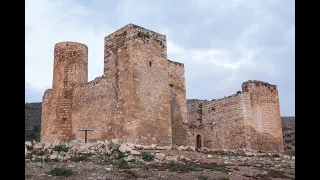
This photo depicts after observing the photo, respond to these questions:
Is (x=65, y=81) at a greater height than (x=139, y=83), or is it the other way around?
(x=65, y=81)

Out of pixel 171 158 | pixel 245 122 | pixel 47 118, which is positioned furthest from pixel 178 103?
pixel 171 158

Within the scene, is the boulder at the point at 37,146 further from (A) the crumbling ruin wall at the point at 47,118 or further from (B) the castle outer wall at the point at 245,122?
(B) the castle outer wall at the point at 245,122

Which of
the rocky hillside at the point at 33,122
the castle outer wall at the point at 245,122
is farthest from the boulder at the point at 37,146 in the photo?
the rocky hillside at the point at 33,122

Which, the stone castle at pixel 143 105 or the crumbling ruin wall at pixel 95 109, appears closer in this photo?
the stone castle at pixel 143 105

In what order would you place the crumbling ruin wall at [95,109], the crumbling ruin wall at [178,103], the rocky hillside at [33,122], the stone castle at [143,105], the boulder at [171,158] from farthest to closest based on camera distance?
the rocky hillside at [33,122], the crumbling ruin wall at [178,103], the crumbling ruin wall at [95,109], the stone castle at [143,105], the boulder at [171,158]

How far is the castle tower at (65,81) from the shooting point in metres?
20.2

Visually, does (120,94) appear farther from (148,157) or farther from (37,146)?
(148,157)

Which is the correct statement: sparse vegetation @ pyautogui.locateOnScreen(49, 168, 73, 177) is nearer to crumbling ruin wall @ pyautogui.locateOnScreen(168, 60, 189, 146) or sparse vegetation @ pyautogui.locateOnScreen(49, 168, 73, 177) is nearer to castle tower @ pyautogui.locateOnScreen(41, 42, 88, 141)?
castle tower @ pyautogui.locateOnScreen(41, 42, 88, 141)

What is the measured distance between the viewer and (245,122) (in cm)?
2234

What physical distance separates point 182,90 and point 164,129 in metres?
6.19

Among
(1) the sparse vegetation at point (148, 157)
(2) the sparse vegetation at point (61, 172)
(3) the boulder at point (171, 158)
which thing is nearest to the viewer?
(2) the sparse vegetation at point (61, 172)

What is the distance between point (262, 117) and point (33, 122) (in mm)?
32037

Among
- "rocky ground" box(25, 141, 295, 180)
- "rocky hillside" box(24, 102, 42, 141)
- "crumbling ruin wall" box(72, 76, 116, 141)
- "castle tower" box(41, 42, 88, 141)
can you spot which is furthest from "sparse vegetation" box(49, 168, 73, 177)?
"rocky hillside" box(24, 102, 42, 141)
